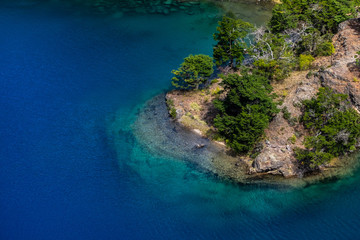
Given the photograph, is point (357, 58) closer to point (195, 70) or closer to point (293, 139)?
point (293, 139)

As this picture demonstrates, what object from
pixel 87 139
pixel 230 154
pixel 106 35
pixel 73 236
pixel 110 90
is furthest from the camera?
pixel 106 35

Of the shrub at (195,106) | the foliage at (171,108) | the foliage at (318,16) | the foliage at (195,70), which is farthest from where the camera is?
the foliage at (318,16)

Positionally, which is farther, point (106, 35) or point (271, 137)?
point (106, 35)

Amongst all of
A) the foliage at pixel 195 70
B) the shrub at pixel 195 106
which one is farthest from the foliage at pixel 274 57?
the shrub at pixel 195 106

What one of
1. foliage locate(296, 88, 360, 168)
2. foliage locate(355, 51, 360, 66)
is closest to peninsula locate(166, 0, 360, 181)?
foliage locate(296, 88, 360, 168)

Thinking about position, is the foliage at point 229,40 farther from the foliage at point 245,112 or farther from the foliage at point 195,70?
the foliage at point 245,112

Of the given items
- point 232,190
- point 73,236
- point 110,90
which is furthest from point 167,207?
point 110,90

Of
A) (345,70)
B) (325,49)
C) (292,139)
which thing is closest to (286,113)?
(292,139)

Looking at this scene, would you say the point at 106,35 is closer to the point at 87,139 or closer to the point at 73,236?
the point at 87,139
